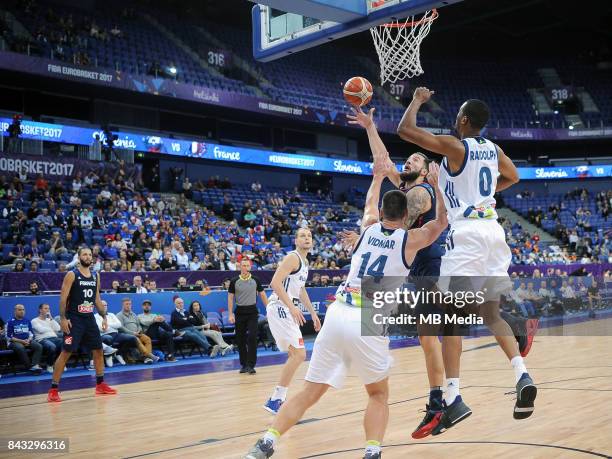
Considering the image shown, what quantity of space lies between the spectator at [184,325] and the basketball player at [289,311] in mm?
5702

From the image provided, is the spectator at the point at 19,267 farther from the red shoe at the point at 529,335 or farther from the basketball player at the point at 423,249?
the red shoe at the point at 529,335

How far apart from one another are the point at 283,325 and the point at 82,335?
3078mm

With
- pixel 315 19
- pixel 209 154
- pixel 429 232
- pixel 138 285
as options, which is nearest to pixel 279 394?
pixel 429 232

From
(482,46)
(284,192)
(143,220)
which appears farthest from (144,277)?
(482,46)

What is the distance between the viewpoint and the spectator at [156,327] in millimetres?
13344

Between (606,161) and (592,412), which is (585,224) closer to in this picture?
(606,161)

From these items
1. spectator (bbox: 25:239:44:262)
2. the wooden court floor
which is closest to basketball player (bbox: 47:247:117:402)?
the wooden court floor

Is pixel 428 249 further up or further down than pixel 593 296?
further up

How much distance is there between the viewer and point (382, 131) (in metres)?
33.9

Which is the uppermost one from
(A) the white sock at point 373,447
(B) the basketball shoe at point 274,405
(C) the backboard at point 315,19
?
(C) the backboard at point 315,19

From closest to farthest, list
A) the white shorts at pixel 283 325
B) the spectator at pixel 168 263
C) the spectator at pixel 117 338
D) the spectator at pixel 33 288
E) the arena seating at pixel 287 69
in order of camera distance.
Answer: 1. the white shorts at pixel 283 325
2. the spectator at pixel 117 338
3. the spectator at pixel 33 288
4. the spectator at pixel 168 263
5. the arena seating at pixel 287 69

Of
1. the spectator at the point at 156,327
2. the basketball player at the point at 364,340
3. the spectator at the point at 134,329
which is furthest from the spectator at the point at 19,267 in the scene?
the basketball player at the point at 364,340

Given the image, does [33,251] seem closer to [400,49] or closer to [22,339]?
[22,339]

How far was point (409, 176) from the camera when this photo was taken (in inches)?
225
